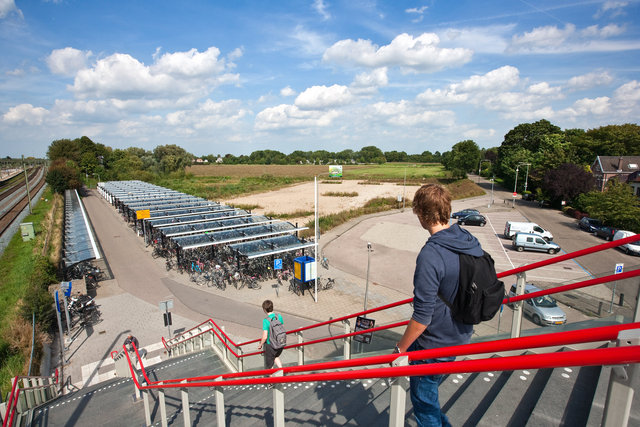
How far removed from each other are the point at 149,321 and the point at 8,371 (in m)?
4.53

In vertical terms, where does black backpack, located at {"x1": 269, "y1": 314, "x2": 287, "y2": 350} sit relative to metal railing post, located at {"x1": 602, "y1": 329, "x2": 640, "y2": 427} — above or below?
below

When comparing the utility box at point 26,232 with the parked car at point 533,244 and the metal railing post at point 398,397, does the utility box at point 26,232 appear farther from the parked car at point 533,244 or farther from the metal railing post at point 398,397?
the parked car at point 533,244

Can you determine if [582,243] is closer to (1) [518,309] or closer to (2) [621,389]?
(1) [518,309]

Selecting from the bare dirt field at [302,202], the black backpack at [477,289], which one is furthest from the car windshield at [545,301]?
the bare dirt field at [302,202]

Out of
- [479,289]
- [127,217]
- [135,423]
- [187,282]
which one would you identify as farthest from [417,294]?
[127,217]

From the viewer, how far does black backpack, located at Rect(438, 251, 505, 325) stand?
2.21 m

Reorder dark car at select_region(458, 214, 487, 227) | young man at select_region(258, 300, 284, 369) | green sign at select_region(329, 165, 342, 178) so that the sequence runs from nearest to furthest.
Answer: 1. young man at select_region(258, 300, 284, 369)
2. green sign at select_region(329, 165, 342, 178)
3. dark car at select_region(458, 214, 487, 227)

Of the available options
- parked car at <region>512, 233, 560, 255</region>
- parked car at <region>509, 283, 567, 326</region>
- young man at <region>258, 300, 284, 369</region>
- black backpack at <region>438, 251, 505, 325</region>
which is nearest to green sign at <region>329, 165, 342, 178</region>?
young man at <region>258, 300, 284, 369</region>

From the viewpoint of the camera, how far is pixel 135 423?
21.6ft

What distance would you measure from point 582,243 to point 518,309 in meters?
28.1

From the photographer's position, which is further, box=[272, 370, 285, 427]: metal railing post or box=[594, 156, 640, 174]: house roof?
box=[594, 156, 640, 174]: house roof

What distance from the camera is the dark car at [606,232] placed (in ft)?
87.2

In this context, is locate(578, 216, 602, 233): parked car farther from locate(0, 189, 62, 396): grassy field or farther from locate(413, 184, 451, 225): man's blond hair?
locate(0, 189, 62, 396): grassy field

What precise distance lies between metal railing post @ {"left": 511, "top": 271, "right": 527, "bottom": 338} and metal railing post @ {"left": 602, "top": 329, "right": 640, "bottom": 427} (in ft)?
8.95
